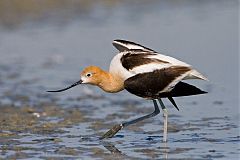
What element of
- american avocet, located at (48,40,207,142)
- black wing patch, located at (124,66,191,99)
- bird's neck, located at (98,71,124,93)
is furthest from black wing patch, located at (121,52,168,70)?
bird's neck, located at (98,71,124,93)

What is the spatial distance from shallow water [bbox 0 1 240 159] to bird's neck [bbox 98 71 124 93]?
0.57m

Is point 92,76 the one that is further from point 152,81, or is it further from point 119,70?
point 152,81

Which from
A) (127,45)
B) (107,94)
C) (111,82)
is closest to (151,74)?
(111,82)

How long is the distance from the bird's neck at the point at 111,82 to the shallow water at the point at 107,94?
1.87 ft

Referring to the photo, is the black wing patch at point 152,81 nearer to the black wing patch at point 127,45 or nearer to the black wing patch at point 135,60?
the black wing patch at point 135,60

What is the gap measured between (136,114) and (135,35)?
212 inches

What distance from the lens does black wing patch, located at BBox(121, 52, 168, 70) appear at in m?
8.33

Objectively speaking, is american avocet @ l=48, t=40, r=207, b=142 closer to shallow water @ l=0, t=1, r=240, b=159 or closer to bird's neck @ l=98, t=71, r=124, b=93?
bird's neck @ l=98, t=71, r=124, b=93

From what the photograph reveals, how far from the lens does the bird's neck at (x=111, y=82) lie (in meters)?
8.65

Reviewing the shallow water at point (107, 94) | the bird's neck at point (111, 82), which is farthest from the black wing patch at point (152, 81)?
the shallow water at point (107, 94)

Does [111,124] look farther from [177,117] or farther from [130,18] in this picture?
[130,18]

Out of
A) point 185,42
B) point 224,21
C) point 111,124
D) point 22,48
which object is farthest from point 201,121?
point 224,21

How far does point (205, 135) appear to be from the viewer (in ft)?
29.4

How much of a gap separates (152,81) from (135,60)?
28 centimetres
